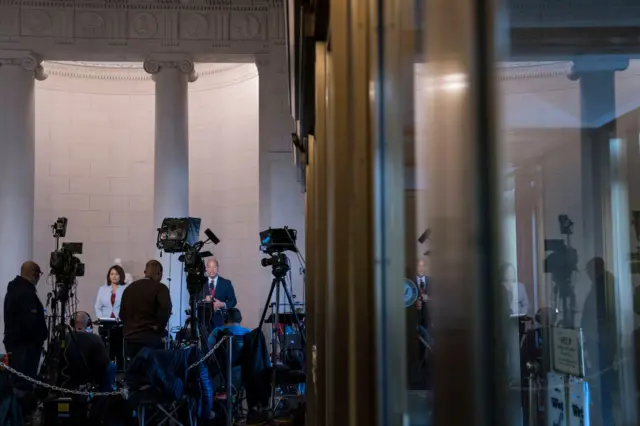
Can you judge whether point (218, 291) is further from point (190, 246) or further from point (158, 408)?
point (158, 408)

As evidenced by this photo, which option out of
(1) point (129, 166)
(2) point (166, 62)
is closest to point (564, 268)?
(2) point (166, 62)

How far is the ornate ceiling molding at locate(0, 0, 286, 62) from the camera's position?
38.5ft

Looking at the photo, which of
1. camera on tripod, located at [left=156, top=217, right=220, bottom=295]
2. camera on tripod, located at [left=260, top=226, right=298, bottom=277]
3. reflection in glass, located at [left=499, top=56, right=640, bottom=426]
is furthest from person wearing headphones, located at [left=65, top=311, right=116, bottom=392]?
reflection in glass, located at [left=499, top=56, right=640, bottom=426]

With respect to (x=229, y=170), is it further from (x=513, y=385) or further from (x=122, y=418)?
(x=513, y=385)

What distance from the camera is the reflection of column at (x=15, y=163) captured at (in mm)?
11367

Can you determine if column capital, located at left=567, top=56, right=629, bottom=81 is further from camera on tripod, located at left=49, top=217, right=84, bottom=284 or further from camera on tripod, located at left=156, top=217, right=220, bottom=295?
camera on tripod, located at left=49, top=217, right=84, bottom=284

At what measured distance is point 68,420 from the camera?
6.96 m

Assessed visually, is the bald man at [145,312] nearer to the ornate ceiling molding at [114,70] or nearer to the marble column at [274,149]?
the marble column at [274,149]

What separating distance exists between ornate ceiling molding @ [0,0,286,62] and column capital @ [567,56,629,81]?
11.1 metres

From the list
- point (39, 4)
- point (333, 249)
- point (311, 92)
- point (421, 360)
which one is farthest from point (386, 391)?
point (39, 4)

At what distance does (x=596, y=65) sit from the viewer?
3.94 ft

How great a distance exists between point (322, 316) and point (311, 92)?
1.24m

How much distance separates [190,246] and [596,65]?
279 inches

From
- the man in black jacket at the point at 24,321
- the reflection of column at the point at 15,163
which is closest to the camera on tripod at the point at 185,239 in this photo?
the man in black jacket at the point at 24,321
